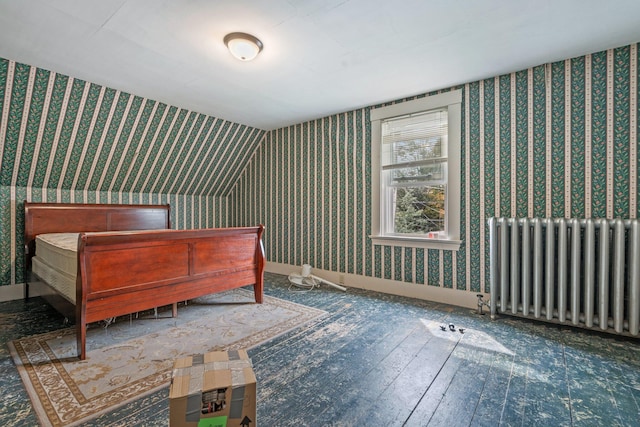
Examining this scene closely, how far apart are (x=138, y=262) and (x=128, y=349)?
0.63 metres

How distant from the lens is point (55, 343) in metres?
2.37

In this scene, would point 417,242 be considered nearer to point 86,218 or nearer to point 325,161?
point 325,161

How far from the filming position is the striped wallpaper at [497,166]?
2584 mm

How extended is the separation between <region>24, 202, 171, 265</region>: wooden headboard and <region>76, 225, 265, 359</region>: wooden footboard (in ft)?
6.66

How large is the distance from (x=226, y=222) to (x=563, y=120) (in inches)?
200

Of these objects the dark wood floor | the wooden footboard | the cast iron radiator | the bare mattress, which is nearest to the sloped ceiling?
the bare mattress

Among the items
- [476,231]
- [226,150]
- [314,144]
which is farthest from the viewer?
[226,150]

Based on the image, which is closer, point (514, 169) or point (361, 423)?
point (361, 423)

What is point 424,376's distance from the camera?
1.92 meters

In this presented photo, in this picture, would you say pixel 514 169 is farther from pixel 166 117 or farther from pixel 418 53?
pixel 166 117

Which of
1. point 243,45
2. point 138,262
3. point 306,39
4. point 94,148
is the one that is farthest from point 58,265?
point 306,39

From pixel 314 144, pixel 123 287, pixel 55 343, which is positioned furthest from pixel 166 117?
pixel 55 343

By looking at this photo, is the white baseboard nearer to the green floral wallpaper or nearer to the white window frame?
the green floral wallpaper

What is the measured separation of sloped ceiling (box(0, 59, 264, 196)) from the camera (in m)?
3.06
